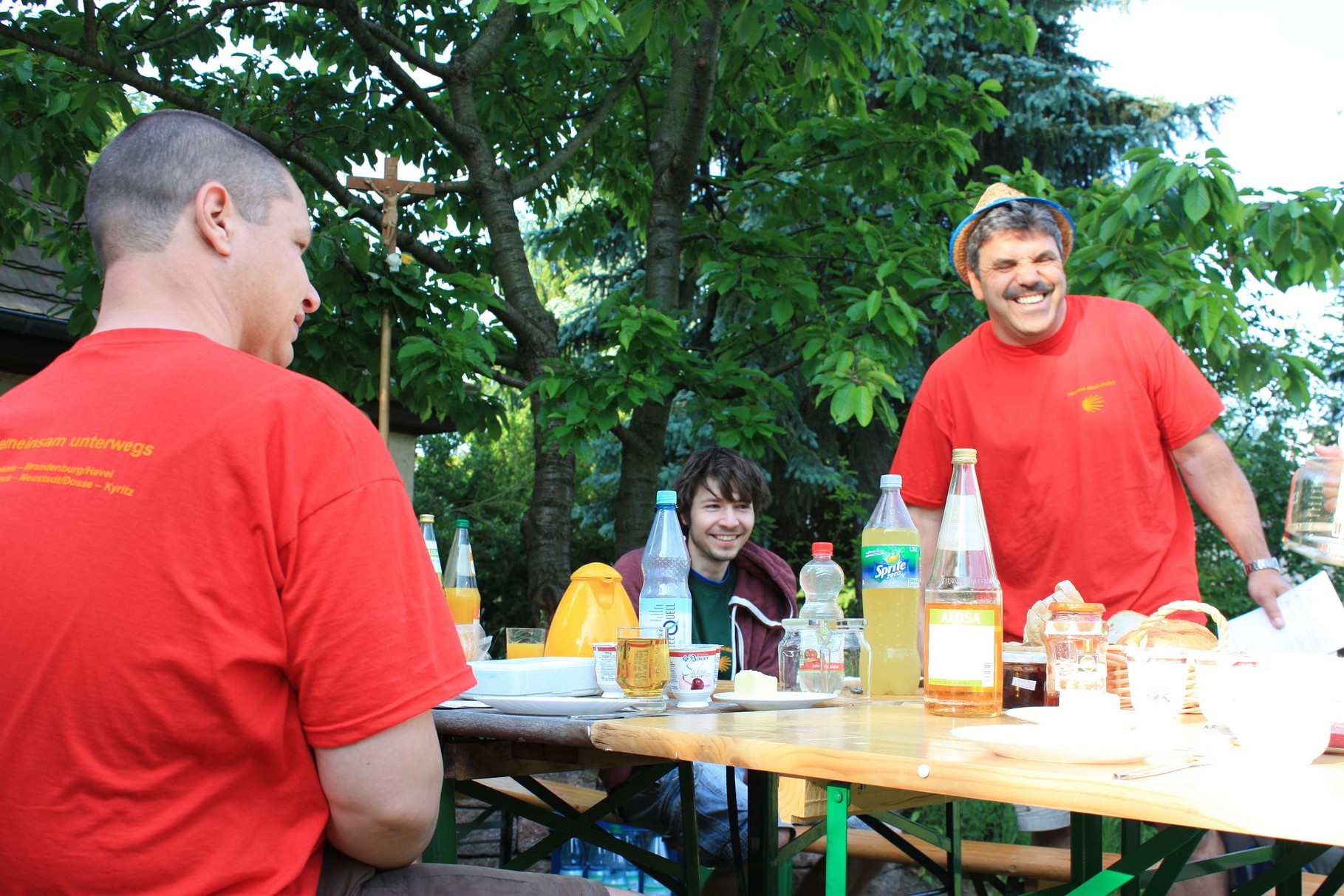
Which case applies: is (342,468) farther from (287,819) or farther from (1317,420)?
(1317,420)

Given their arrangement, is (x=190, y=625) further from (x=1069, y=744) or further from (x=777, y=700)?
(x=777, y=700)

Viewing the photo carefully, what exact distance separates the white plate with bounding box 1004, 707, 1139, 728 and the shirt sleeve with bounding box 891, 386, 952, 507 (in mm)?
1745

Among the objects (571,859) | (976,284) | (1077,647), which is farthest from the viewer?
(571,859)

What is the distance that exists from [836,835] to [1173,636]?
27.9 inches

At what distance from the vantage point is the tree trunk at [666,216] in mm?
5918

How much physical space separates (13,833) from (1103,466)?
2544 mm

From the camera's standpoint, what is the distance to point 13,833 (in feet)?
4.00

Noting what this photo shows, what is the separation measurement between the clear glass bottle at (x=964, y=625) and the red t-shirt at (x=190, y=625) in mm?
823

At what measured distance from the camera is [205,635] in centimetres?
125

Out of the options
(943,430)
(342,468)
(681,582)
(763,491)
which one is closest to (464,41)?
(763,491)

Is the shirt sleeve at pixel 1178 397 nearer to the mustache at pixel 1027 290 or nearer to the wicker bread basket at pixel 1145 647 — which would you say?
the mustache at pixel 1027 290

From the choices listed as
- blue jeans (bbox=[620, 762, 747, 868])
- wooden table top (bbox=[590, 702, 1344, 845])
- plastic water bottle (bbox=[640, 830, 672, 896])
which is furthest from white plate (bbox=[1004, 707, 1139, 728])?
plastic water bottle (bbox=[640, 830, 672, 896])

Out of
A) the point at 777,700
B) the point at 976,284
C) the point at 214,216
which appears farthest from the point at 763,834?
the point at 976,284

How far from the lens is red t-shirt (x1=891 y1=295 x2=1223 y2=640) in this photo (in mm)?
2943
